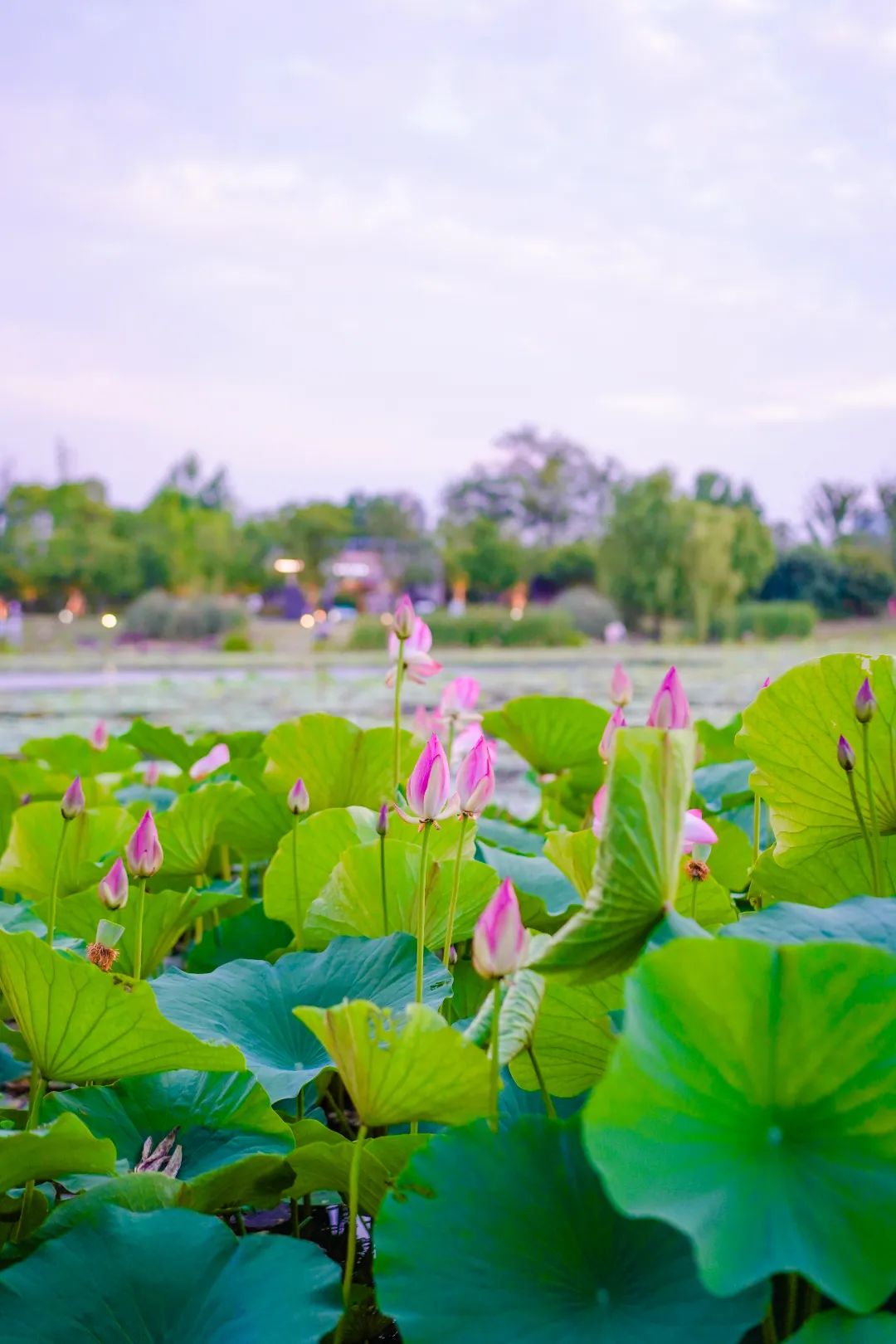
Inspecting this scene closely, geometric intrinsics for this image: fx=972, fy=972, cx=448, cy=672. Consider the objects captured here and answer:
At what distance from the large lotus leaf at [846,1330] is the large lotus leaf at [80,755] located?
1.26 metres

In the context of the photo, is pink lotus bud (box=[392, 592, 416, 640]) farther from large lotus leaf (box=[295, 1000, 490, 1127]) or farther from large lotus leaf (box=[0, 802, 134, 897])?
large lotus leaf (box=[295, 1000, 490, 1127])

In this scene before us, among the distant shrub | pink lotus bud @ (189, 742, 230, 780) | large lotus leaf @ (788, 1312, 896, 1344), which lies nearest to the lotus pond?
large lotus leaf @ (788, 1312, 896, 1344)

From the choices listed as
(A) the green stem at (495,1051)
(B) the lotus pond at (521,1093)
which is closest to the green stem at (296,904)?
(B) the lotus pond at (521,1093)

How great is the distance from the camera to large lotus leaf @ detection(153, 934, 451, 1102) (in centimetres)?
51

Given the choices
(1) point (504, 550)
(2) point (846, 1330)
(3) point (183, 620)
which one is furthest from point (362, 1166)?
(1) point (504, 550)

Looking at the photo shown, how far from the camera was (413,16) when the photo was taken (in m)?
16.4

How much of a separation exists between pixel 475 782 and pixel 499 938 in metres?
Answer: 0.17

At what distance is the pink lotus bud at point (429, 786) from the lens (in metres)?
0.45

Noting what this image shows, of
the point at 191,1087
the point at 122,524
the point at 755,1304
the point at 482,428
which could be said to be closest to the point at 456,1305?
the point at 755,1304

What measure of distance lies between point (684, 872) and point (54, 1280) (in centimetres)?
33

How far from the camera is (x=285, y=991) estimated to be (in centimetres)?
54

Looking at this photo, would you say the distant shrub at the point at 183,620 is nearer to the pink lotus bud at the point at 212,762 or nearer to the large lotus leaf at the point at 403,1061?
the pink lotus bud at the point at 212,762

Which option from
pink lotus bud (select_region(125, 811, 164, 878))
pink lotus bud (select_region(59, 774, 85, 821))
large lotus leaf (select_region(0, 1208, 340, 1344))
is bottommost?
large lotus leaf (select_region(0, 1208, 340, 1344))

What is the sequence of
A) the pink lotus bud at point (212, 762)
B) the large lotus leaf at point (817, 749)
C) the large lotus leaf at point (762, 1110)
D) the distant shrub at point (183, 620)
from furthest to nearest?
the distant shrub at point (183, 620)
the pink lotus bud at point (212, 762)
the large lotus leaf at point (817, 749)
the large lotus leaf at point (762, 1110)
